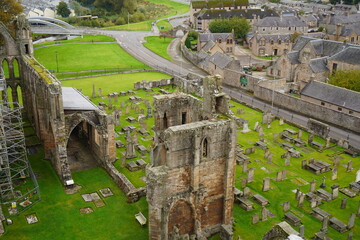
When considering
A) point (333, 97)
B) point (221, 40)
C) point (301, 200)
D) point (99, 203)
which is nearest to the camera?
point (301, 200)

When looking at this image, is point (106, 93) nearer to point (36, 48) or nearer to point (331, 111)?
point (331, 111)

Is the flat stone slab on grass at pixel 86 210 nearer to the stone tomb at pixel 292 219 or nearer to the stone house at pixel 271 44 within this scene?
the stone tomb at pixel 292 219

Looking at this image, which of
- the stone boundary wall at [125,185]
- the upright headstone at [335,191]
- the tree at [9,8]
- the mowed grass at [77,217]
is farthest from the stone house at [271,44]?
the mowed grass at [77,217]

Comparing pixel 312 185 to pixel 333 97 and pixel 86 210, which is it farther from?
pixel 333 97

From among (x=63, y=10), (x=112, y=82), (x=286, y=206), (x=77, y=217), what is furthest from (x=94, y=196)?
(x=63, y=10)

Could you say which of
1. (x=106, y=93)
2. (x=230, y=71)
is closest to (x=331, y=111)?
(x=230, y=71)

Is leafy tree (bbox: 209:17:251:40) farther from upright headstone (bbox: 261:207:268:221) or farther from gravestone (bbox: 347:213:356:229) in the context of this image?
gravestone (bbox: 347:213:356:229)
